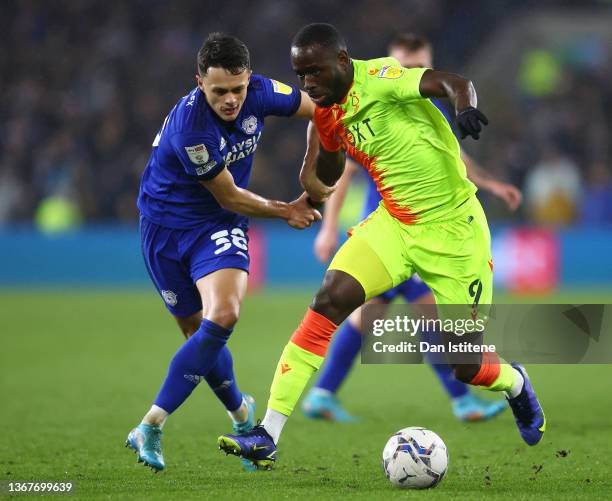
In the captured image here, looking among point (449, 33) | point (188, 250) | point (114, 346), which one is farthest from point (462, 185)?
point (449, 33)

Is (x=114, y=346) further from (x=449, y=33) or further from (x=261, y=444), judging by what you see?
(x=449, y=33)

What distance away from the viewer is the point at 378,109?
4938mm

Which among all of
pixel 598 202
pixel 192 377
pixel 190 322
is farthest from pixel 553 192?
pixel 192 377

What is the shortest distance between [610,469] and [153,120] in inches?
487

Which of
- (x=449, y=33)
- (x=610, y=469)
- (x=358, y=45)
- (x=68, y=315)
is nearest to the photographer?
(x=610, y=469)

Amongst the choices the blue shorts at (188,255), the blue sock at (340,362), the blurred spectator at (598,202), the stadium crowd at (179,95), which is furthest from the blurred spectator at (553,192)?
the blue shorts at (188,255)

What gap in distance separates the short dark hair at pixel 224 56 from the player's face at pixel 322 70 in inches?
10.4

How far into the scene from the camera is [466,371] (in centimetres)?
508

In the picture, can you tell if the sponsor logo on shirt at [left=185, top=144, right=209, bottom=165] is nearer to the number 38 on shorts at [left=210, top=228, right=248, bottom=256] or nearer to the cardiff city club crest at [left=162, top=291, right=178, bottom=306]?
the number 38 on shorts at [left=210, top=228, right=248, bottom=256]

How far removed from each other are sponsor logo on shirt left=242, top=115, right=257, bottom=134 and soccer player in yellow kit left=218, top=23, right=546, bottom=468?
33 centimetres

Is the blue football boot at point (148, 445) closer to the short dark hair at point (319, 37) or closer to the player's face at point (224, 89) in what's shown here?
the player's face at point (224, 89)

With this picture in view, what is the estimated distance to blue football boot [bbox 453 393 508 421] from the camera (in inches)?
261

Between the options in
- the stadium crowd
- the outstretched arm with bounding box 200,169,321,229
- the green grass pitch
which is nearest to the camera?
the green grass pitch

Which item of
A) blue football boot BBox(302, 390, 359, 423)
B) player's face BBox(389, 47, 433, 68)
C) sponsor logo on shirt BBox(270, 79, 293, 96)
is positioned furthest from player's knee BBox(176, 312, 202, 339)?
player's face BBox(389, 47, 433, 68)
